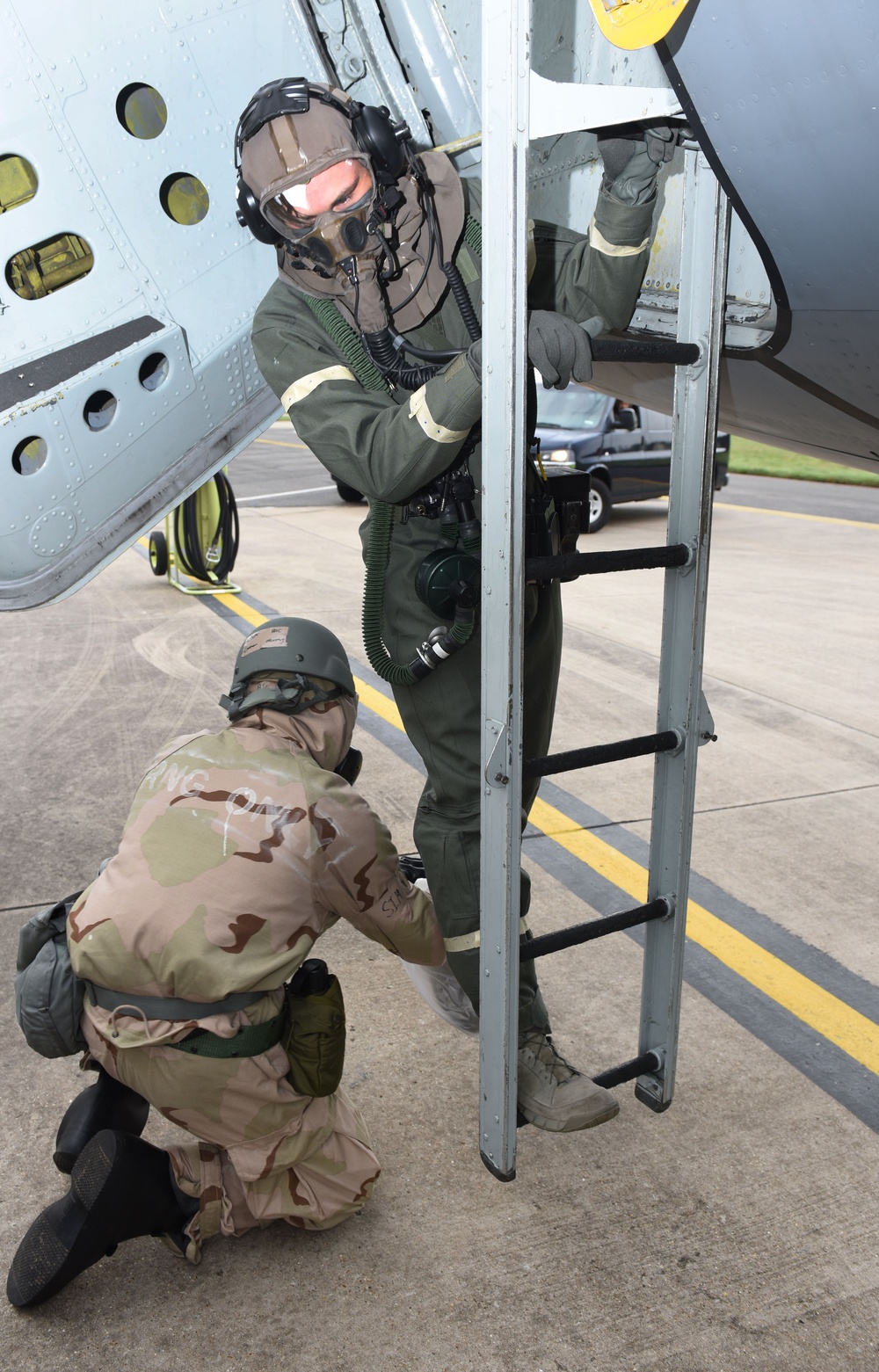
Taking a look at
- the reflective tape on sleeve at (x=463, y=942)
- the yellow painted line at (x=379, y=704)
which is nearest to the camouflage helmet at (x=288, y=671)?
the reflective tape on sleeve at (x=463, y=942)

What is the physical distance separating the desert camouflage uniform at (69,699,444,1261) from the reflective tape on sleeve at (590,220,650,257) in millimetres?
1129

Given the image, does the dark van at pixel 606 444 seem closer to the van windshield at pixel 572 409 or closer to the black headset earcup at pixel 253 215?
the van windshield at pixel 572 409

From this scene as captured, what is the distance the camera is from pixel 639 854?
13.0ft

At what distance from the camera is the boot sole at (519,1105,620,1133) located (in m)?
2.38

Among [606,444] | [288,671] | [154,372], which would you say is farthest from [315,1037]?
[606,444]

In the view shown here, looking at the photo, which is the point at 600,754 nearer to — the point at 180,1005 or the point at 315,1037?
the point at 315,1037

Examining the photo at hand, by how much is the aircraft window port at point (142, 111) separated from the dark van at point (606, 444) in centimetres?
877

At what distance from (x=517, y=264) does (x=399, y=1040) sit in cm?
192

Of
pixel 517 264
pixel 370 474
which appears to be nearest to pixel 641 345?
pixel 517 264

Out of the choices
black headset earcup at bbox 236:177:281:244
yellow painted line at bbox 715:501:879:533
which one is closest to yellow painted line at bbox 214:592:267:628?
black headset earcup at bbox 236:177:281:244

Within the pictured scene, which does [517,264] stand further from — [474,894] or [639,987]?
[639,987]

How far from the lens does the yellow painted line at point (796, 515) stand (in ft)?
40.6

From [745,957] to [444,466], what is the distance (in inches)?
77.1

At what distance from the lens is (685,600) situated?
2.26 meters
